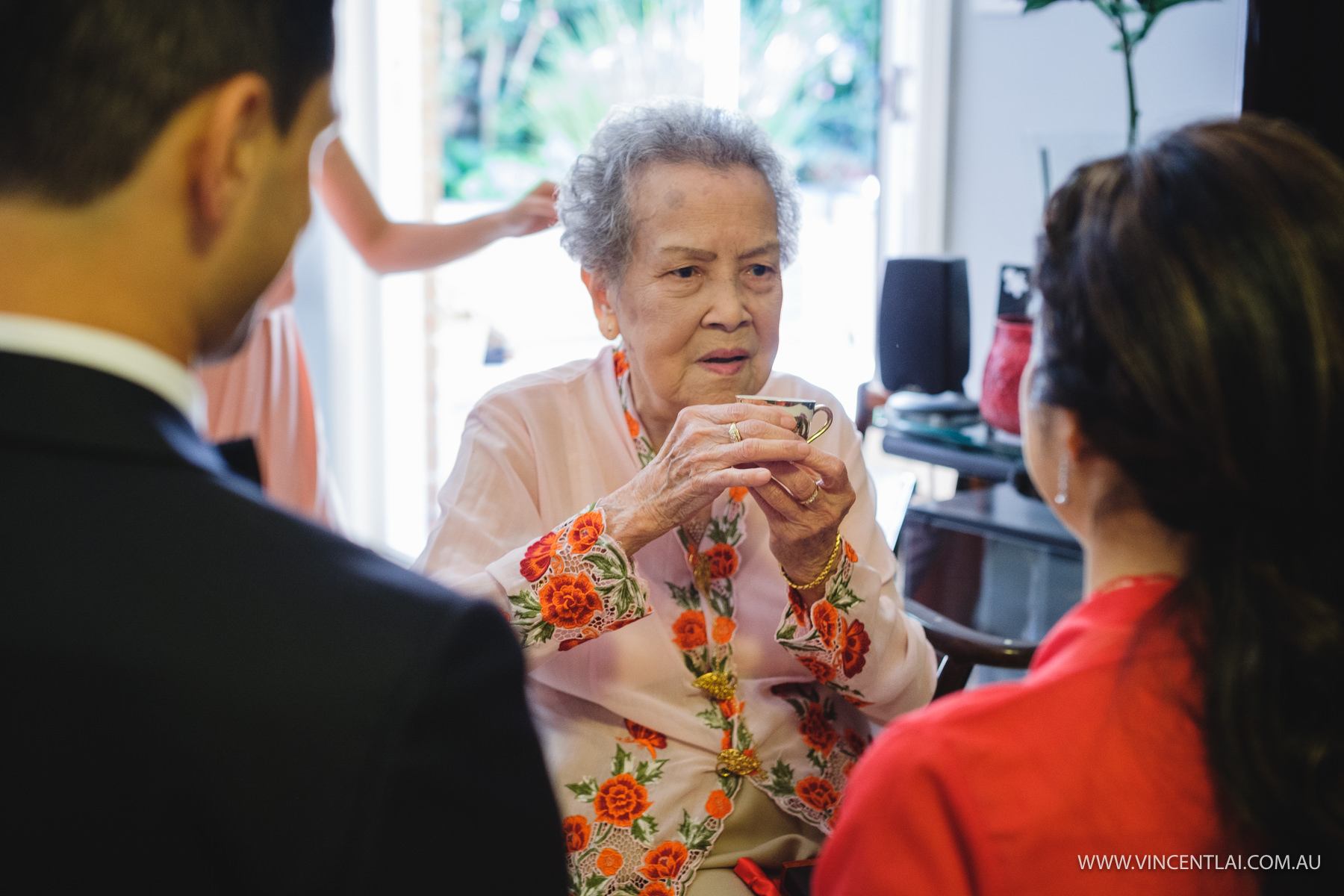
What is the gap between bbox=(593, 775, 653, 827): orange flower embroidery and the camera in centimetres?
128

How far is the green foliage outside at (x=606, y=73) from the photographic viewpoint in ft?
12.5

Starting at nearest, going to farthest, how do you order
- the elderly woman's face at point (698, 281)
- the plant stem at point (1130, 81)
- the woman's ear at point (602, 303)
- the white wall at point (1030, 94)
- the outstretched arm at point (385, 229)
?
the elderly woman's face at point (698, 281), the woman's ear at point (602, 303), the plant stem at point (1130, 81), the outstretched arm at point (385, 229), the white wall at point (1030, 94)

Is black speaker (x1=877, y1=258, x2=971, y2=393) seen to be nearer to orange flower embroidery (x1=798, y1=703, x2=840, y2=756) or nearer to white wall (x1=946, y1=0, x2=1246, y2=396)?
white wall (x1=946, y1=0, x2=1246, y2=396)

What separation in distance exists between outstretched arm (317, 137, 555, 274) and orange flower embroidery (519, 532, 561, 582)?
4.02 ft

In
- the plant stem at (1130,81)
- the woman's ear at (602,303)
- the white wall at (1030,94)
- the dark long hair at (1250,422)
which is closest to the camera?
the dark long hair at (1250,422)

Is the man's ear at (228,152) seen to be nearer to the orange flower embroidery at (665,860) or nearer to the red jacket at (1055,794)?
the red jacket at (1055,794)

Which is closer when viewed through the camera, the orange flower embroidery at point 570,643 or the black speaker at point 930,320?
the orange flower embroidery at point 570,643

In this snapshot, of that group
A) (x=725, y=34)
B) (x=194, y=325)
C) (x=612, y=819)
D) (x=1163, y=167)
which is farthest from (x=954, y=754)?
(x=725, y=34)

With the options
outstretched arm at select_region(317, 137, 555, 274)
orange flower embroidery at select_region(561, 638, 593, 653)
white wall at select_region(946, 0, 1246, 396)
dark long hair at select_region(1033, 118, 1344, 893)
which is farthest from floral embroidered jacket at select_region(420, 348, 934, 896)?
white wall at select_region(946, 0, 1246, 396)

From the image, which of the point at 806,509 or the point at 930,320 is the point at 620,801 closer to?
the point at 806,509

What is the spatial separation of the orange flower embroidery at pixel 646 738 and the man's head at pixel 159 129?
2.86ft

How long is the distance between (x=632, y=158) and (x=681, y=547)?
0.54 m

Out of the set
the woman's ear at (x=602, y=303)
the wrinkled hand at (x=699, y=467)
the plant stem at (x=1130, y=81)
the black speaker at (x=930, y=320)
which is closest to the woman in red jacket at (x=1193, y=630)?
the wrinkled hand at (x=699, y=467)

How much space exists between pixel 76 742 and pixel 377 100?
2.76m
